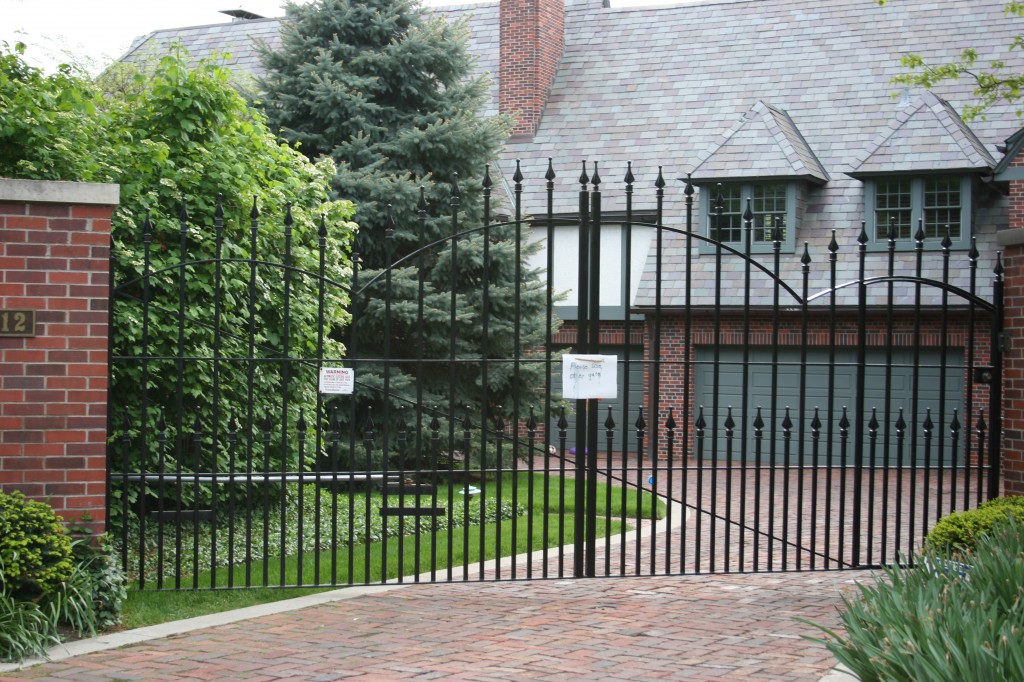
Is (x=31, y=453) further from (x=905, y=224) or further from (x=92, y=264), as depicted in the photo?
(x=905, y=224)

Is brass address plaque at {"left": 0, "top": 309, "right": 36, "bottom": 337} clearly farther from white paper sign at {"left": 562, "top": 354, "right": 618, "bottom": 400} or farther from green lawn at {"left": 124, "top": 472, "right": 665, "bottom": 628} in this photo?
white paper sign at {"left": 562, "top": 354, "right": 618, "bottom": 400}

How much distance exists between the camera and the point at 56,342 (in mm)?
6840

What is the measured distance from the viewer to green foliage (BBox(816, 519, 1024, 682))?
152 inches

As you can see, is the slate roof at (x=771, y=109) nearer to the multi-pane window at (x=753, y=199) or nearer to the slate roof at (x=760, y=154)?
the slate roof at (x=760, y=154)

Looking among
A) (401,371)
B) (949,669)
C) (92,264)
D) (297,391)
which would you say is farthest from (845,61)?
(949,669)

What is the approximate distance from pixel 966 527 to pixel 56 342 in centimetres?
550

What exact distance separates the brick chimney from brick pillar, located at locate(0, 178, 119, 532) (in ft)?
62.1

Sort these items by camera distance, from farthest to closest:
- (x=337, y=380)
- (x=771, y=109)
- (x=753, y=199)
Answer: (x=771, y=109)
(x=753, y=199)
(x=337, y=380)

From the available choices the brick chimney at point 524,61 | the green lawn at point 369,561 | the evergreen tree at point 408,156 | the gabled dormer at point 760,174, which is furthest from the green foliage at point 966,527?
the brick chimney at point 524,61

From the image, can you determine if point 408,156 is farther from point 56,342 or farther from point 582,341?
point 56,342

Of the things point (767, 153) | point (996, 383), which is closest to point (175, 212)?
point (996, 383)


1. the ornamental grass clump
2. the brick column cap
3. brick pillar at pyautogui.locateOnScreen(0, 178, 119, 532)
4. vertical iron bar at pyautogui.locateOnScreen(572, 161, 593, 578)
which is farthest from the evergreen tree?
the ornamental grass clump

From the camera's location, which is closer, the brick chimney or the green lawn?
the green lawn

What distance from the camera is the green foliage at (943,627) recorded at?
387 cm
